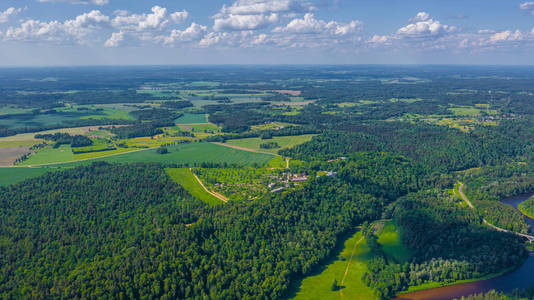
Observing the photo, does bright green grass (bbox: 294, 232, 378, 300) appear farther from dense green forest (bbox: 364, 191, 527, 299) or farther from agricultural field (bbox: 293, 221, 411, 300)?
dense green forest (bbox: 364, 191, 527, 299)

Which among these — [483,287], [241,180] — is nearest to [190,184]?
[241,180]

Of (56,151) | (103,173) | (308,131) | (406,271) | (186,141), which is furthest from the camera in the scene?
(308,131)

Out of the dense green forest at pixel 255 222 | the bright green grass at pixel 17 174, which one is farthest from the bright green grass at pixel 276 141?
the bright green grass at pixel 17 174

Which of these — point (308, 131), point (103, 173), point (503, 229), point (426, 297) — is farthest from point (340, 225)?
point (308, 131)

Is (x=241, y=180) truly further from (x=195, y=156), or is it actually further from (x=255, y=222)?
(x=195, y=156)

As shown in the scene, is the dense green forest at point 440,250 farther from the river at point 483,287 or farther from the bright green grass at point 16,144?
the bright green grass at point 16,144

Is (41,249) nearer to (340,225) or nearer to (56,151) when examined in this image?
(340,225)
